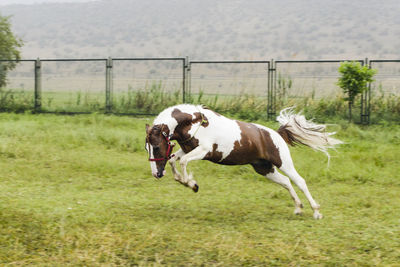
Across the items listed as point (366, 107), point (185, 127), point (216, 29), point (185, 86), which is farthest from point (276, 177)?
point (216, 29)

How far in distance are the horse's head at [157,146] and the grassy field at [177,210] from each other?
71cm

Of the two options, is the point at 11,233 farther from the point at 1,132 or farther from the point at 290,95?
the point at 290,95

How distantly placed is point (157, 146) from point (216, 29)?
10126 centimetres

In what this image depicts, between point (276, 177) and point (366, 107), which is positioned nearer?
point (276, 177)

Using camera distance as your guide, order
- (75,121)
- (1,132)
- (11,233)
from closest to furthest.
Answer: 1. (11,233)
2. (1,132)
3. (75,121)

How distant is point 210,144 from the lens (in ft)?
23.1

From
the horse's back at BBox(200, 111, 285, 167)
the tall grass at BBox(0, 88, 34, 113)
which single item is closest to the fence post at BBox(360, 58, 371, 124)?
the horse's back at BBox(200, 111, 285, 167)

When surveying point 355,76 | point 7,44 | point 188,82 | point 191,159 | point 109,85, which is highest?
point 7,44

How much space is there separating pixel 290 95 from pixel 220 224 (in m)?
12.3

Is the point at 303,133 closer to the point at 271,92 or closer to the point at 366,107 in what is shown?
the point at 366,107

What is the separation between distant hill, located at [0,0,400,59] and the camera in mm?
89875

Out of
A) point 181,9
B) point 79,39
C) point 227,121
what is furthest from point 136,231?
point 181,9

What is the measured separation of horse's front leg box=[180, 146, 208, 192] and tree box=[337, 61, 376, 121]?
10570 mm

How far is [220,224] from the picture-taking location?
7000mm
